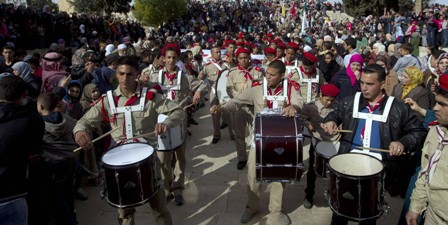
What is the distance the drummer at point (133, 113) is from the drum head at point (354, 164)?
5.25ft

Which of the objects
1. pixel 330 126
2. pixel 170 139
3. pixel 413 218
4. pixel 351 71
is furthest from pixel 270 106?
pixel 351 71

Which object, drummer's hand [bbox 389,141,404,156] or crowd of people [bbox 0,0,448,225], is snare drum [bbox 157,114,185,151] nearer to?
crowd of people [bbox 0,0,448,225]

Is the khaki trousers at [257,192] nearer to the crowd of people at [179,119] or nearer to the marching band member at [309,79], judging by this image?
the crowd of people at [179,119]

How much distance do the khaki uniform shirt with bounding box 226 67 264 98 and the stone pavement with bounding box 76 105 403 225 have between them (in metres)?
1.26

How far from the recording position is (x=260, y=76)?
22.3ft

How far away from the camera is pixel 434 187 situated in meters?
2.82

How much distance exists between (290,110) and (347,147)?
684mm

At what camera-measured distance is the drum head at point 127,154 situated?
11.6 ft

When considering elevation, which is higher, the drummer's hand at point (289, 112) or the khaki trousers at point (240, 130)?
the drummer's hand at point (289, 112)

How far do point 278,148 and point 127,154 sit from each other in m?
1.48

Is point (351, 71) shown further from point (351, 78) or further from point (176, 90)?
point (176, 90)

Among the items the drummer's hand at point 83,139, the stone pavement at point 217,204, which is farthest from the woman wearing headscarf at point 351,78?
the drummer's hand at point 83,139

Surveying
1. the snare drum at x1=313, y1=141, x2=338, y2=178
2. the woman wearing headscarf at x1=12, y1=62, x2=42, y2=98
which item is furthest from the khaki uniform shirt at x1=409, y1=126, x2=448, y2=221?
the woman wearing headscarf at x1=12, y1=62, x2=42, y2=98

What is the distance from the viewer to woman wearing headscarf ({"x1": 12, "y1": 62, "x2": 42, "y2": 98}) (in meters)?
6.15
